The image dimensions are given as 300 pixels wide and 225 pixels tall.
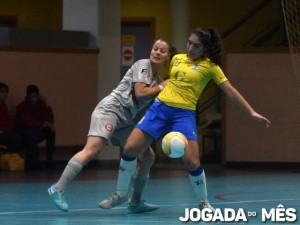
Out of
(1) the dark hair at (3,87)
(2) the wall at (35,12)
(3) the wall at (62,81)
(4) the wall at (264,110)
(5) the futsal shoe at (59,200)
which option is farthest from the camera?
(2) the wall at (35,12)

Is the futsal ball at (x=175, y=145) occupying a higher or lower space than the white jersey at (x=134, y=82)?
lower

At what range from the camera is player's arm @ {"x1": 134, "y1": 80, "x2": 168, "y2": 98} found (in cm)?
1087

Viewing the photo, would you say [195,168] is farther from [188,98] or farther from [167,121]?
[188,98]

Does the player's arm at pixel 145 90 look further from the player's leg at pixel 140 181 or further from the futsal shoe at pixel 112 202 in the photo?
the futsal shoe at pixel 112 202

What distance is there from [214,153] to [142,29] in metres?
4.75

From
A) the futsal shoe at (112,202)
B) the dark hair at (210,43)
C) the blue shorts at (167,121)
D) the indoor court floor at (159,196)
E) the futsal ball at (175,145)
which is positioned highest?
the dark hair at (210,43)

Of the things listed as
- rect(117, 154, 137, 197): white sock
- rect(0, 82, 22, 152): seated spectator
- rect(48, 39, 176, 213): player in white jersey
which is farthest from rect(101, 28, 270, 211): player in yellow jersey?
rect(0, 82, 22, 152): seated spectator

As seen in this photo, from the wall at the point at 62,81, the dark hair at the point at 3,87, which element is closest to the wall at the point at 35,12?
Result: the wall at the point at 62,81

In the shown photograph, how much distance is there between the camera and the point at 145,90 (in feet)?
35.7

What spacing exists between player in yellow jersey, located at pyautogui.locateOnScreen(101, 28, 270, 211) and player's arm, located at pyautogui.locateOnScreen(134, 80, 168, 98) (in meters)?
0.20

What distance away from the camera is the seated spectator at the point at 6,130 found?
63.7ft

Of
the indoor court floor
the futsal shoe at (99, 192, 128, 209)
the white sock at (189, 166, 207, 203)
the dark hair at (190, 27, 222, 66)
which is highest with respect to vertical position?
the dark hair at (190, 27, 222, 66)

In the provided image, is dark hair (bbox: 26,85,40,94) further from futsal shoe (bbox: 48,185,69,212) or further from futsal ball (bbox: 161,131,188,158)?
futsal ball (bbox: 161,131,188,158)

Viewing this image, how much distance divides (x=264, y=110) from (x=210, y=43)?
10.4m
